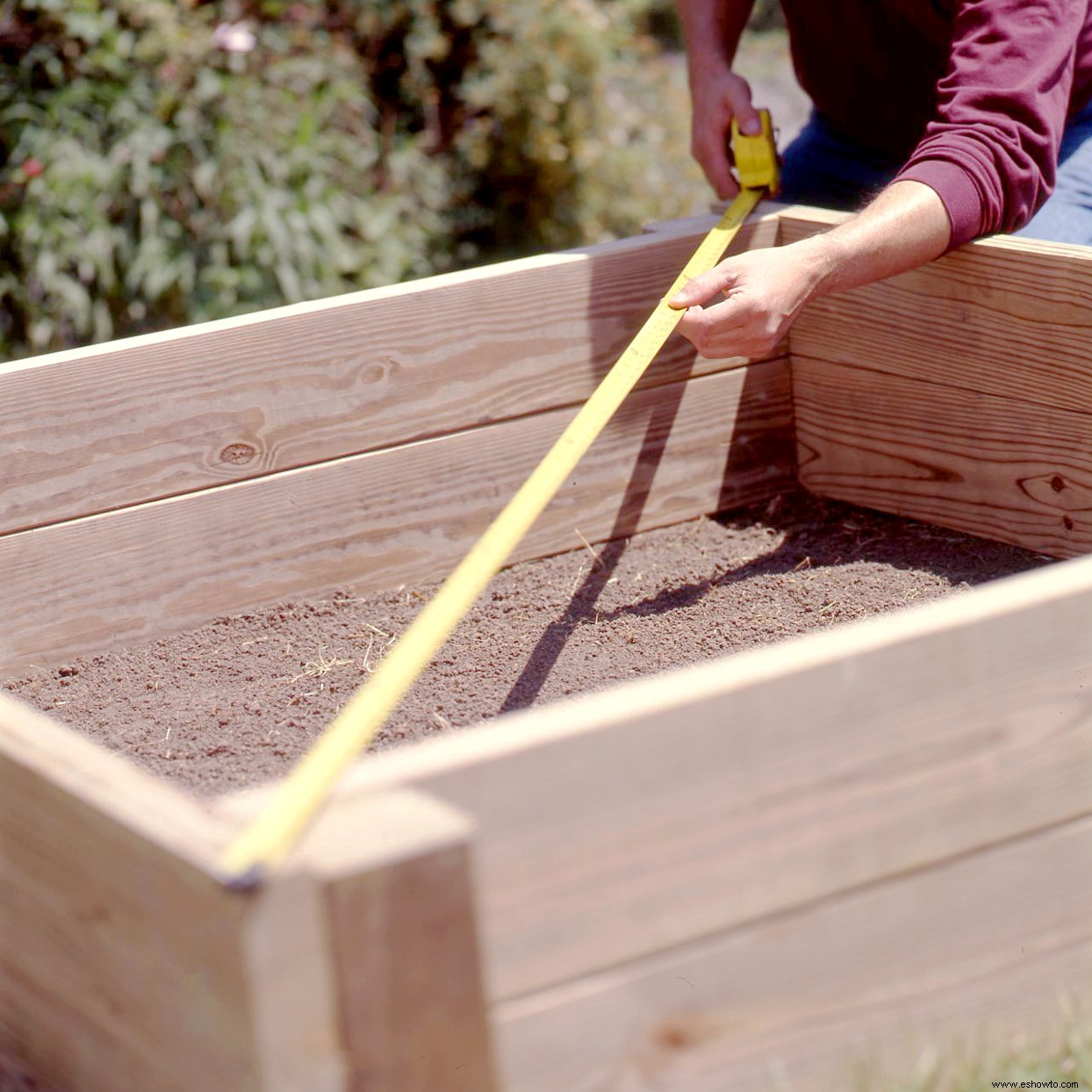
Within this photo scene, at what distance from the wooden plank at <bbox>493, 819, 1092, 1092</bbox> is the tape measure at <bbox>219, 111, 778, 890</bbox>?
230 mm

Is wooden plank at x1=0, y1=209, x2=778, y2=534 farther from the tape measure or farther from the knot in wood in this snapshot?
the tape measure

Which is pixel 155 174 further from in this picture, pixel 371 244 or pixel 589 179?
pixel 589 179

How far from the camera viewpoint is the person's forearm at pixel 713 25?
2752mm

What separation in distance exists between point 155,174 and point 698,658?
2.59 metres

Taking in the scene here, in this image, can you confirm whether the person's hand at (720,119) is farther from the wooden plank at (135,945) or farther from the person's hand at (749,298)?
the wooden plank at (135,945)

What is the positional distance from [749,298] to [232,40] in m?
2.70

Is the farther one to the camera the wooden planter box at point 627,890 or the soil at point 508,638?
the soil at point 508,638

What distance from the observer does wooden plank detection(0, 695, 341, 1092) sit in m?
0.96

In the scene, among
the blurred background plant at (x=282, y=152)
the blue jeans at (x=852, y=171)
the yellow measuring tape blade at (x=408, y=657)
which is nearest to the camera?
the yellow measuring tape blade at (x=408, y=657)

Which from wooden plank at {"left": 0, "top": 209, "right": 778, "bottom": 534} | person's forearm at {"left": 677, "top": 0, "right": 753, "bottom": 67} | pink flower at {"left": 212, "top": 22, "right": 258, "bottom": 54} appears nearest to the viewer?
wooden plank at {"left": 0, "top": 209, "right": 778, "bottom": 534}

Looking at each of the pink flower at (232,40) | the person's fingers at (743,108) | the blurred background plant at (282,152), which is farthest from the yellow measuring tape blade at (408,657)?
the pink flower at (232,40)

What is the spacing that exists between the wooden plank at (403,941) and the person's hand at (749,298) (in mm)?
1049

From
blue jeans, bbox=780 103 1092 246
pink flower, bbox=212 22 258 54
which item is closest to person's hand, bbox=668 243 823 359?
blue jeans, bbox=780 103 1092 246

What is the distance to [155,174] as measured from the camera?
389 cm
